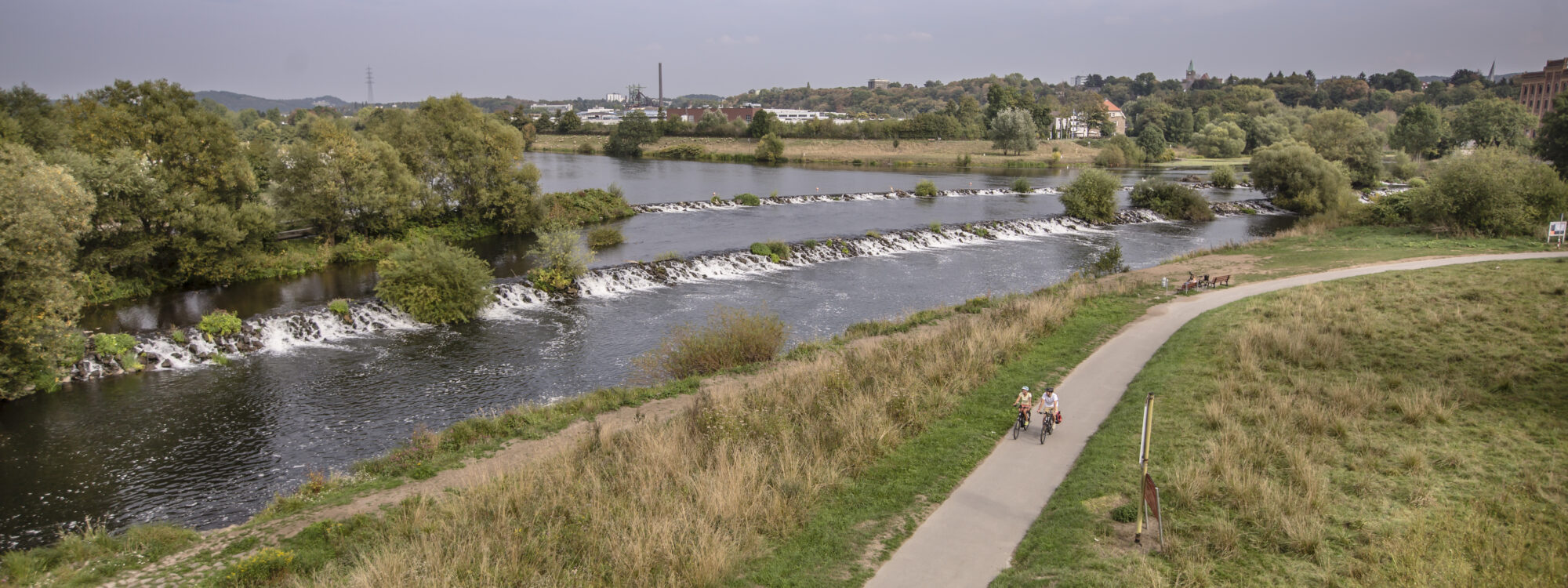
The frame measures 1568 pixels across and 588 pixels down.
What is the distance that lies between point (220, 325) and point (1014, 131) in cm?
10246

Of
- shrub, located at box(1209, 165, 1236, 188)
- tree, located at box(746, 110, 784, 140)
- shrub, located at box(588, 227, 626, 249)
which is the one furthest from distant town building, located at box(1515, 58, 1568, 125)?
shrub, located at box(588, 227, 626, 249)

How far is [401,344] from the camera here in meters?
25.8

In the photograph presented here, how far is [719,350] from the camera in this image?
2223cm

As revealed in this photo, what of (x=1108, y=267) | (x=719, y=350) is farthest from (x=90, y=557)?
(x=1108, y=267)

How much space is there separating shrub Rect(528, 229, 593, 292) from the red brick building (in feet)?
307

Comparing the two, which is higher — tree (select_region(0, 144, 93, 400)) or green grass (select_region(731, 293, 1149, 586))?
tree (select_region(0, 144, 93, 400))

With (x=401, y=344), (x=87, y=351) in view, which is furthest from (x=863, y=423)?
(x=87, y=351)

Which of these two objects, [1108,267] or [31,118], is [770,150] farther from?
[31,118]

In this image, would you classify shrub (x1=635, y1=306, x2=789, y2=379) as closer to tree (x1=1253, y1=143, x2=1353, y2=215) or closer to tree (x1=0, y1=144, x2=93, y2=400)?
tree (x1=0, y1=144, x2=93, y2=400)

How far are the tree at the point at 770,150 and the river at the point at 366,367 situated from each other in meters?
56.2

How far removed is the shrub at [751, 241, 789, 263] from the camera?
3988cm

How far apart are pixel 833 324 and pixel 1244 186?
6871 centimetres

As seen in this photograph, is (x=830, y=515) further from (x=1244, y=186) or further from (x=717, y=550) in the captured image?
(x=1244, y=186)

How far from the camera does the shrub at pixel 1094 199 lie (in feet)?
182
